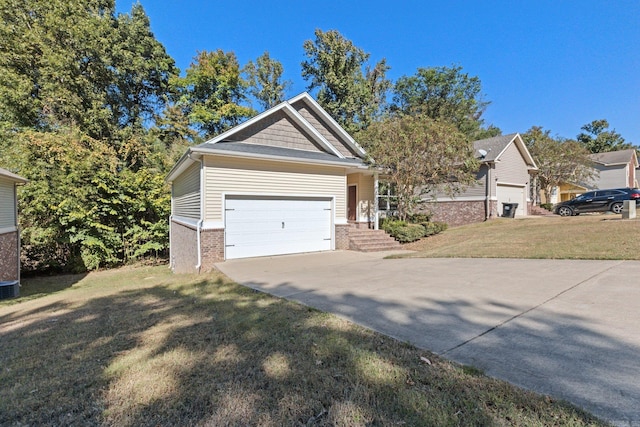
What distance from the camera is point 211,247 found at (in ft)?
29.0

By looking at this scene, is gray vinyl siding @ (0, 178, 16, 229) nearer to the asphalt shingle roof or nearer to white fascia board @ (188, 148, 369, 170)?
white fascia board @ (188, 148, 369, 170)

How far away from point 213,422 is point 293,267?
6.13 metres

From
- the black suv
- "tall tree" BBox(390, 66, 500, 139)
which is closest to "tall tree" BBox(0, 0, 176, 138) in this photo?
"tall tree" BBox(390, 66, 500, 139)

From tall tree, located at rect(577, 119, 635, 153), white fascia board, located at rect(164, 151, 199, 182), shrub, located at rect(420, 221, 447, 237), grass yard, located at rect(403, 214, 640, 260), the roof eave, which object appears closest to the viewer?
grass yard, located at rect(403, 214, 640, 260)

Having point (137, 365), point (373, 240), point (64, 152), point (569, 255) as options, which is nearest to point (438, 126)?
point (373, 240)

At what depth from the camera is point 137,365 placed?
9.54 feet

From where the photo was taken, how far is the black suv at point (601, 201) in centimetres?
1630

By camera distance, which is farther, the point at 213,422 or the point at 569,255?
the point at 569,255

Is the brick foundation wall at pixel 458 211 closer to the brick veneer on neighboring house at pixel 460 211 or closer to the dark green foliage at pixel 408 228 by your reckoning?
the brick veneer on neighboring house at pixel 460 211

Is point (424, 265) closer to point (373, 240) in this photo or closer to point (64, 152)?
point (373, 240)

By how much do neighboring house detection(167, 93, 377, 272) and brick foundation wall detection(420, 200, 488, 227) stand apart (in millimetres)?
8684

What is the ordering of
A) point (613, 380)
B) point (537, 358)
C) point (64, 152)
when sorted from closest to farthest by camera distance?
point (613, 380) → point (537, 358) → point (64, 152)

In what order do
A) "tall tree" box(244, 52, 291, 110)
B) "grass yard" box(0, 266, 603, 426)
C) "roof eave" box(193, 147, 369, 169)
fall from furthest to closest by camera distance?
"tall tree" box(244, 52, 291, 110), "roof eave" box(193, 147, 369, 169), "grass yard" box(0, 266, 603, 426)

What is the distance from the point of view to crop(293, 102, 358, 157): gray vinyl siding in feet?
45.1
